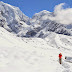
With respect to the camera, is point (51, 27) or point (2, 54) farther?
point (51, 27)

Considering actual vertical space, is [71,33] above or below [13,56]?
above

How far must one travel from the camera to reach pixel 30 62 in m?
11.6

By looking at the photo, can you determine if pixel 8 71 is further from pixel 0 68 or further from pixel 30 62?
pixel 30 62

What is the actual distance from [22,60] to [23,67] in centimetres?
162

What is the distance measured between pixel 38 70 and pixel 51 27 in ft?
624

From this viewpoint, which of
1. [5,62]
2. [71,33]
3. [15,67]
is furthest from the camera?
[71,33]

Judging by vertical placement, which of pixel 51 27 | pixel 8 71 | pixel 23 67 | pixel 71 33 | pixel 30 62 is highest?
pixel 51 27

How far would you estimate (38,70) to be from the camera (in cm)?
994

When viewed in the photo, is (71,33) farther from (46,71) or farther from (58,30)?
(46,71)

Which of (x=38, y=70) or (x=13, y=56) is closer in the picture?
(x=38, y=70)

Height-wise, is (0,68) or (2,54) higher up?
(2,54)

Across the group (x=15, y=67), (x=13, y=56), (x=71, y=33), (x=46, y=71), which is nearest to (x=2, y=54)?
(x=13, y=56)

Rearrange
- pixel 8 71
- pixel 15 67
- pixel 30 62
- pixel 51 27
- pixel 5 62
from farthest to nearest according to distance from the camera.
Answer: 1. pixel 51 27
2. pixel 30 62
3. pixel 5 62
4. pixel 15 67
5. pixel 8 71

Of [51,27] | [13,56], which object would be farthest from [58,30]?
[13,56]
